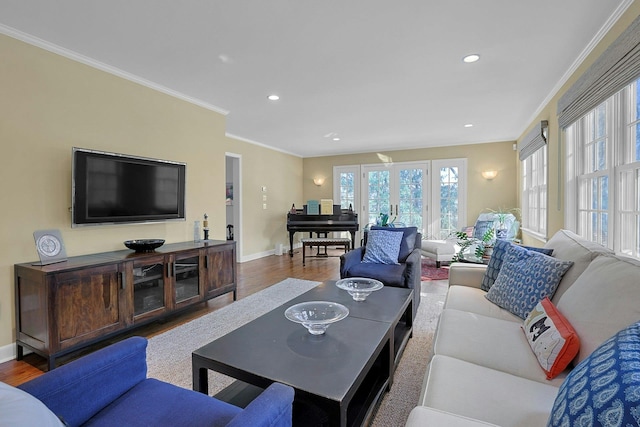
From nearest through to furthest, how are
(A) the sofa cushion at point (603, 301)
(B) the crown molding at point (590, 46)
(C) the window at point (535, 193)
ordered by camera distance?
(A) the sofa cushion at point (603, 301) → (B) the crown molding at point (590, 46) → (C) the window at point (535, 193)

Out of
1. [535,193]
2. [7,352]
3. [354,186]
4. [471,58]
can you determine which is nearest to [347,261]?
[471,58]

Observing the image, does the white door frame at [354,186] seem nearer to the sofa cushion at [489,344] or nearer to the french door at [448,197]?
the french door at [448,197]

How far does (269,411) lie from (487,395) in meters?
0.80

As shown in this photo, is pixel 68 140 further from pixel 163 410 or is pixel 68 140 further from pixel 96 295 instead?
pixel 163 410

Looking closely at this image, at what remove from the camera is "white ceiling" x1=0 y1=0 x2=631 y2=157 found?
6.57ft

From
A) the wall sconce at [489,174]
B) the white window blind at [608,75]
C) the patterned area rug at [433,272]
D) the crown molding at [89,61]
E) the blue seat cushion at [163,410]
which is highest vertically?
the crown molding at [89,61]

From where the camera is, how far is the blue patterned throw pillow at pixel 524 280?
170 cm

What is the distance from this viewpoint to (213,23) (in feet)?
7.07

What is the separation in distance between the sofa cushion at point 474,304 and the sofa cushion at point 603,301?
18.7 inches

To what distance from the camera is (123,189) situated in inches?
113

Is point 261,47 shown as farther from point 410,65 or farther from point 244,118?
point 244,118

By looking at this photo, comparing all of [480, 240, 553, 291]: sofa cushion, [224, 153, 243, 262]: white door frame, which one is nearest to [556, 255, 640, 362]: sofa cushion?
[480, 240, 553, 291]: sofa cushion

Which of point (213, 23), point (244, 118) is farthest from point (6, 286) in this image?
point (244, 118)

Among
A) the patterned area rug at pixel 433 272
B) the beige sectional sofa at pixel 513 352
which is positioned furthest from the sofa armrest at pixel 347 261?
the patterned area rug at pixel 433 272
